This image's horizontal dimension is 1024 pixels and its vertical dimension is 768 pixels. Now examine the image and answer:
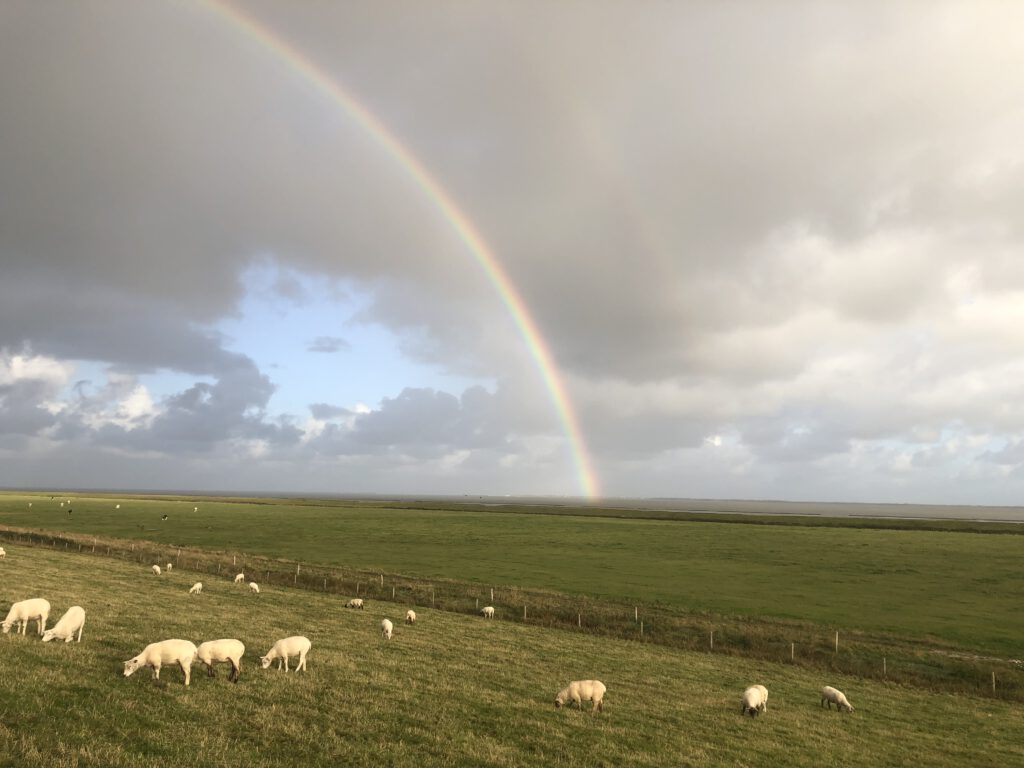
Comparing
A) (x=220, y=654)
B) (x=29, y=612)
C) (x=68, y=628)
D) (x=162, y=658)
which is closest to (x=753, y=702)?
(x=220, y=654)

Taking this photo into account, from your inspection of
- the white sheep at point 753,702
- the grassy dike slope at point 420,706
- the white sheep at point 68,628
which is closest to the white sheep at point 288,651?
the grassy dike slope at point 420,706

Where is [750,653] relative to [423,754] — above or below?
below

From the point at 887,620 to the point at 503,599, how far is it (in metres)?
31.9

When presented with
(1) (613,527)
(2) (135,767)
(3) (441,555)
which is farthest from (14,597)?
(1) (613,527)

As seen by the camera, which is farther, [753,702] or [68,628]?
[753,702]

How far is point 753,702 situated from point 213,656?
20451mm

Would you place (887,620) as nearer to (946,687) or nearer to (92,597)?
(946,687)

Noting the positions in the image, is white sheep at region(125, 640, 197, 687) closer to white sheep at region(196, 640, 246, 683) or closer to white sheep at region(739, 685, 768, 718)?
white sheep at region(196, 640, 246, 683)

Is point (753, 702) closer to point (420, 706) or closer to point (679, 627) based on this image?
point (420, 706)

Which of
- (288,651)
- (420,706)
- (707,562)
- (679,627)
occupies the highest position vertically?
(288,651)

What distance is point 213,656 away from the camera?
62.4 ft

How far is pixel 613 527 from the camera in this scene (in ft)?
481

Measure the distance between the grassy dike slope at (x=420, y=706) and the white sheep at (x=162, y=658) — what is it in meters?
0.36

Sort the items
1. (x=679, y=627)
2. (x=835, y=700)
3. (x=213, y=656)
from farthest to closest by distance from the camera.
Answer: (x=679, y=627) < (x=835, y=700) < (x=213, y=656)
